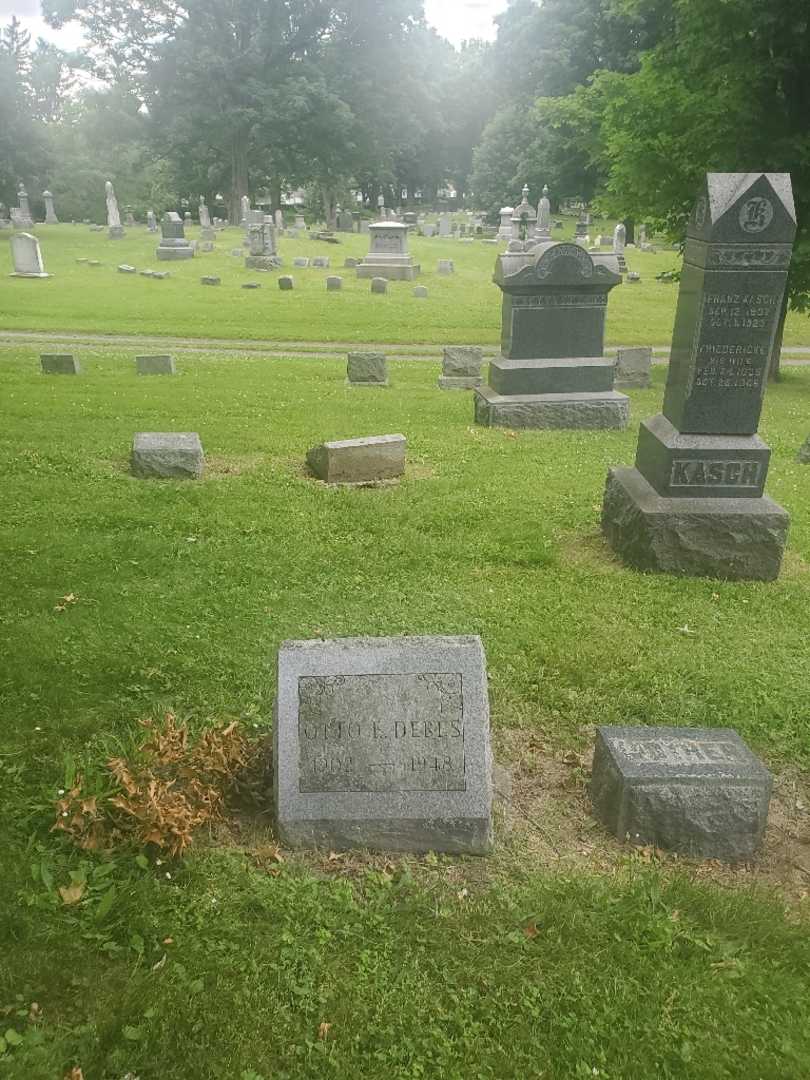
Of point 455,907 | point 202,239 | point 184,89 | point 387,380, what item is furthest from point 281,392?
point 184,89

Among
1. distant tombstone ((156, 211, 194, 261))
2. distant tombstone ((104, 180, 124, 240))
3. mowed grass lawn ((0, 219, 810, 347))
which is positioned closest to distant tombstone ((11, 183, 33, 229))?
distant tombstone ((104, 180, 124, 240))

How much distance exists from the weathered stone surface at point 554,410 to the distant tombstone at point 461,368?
2.74 meters

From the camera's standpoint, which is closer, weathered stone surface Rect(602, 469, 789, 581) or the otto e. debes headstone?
the otto e. debes headstone

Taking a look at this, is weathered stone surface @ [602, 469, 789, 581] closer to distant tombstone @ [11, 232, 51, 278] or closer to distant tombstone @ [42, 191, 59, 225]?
distant tombstone @ [11, 232, 51, 278]

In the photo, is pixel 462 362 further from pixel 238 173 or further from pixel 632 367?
pixel 238 173

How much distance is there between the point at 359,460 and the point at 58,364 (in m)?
7.88

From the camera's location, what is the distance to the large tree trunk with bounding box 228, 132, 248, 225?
5159 centimetres

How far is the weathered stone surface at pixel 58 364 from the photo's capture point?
14.8 metres

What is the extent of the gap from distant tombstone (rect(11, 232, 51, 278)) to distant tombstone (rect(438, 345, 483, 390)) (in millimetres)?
20389

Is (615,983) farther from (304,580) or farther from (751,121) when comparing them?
(751,121)

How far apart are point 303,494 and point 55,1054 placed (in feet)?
21.3

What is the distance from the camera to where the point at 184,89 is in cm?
4966

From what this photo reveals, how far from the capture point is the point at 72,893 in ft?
12.2

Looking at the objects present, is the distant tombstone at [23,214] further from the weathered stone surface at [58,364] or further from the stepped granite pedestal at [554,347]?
the stepped granite pedestal at [554,347]
